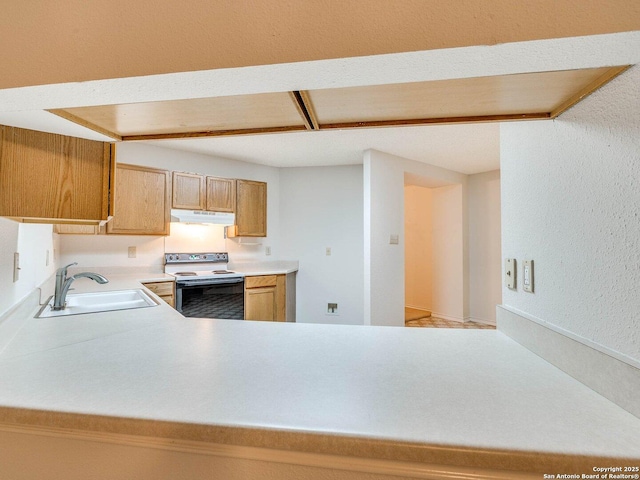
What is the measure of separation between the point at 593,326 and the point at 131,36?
1250 mm

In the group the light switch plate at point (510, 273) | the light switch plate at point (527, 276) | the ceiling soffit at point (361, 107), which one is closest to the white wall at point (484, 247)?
the light switch plate at point (510, 273)

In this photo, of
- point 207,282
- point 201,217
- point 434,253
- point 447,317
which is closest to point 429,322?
point 447,317

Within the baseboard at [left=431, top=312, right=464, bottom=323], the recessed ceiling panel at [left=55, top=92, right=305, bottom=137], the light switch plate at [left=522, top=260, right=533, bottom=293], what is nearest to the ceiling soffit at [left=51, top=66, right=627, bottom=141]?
the recessed ceiling panel at [left=55, top=92, right=305, bottom=137]

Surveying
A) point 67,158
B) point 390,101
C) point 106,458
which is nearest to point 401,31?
point 390,101

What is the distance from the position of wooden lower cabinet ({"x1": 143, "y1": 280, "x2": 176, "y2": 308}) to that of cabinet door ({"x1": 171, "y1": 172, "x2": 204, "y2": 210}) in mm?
890

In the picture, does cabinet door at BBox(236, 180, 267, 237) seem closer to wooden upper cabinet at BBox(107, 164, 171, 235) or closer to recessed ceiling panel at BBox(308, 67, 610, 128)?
wooden upper cabinet at BBox(107, 164, 171, 235)

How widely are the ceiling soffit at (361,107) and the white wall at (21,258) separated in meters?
0.52

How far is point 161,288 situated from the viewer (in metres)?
2.82

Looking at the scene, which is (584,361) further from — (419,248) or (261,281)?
(419,248)

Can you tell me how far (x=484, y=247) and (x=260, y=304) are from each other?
329cm

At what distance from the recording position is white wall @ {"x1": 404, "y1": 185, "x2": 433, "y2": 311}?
5.01 metres

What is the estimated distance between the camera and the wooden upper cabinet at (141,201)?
2.89 meters

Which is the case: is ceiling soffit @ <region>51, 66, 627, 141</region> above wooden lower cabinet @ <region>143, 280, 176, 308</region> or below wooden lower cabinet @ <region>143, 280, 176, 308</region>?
above

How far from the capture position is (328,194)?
4121 millimetres
